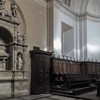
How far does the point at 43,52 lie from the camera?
432 inches

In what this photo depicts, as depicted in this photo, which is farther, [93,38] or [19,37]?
[93,38]

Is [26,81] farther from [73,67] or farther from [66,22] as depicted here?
[66,22]

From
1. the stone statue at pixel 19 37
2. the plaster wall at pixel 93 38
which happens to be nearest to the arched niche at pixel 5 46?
the stone statue at pixel 19 37

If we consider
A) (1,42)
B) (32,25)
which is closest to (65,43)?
(32,25)

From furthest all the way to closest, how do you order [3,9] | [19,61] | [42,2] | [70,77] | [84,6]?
[84,6], [42,2], [70,77], [19,61], [3,9]

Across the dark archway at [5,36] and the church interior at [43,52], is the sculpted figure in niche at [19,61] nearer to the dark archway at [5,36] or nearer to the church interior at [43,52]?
the church interior at [43,52]

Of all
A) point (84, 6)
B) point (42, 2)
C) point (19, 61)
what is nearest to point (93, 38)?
point (84, 6)

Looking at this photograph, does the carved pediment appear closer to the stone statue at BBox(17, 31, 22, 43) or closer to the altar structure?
the altar structure

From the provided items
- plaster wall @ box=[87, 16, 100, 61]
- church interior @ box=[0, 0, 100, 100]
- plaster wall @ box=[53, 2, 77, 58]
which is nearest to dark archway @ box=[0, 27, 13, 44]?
church interior @ box=[0, 0, 100, 100]

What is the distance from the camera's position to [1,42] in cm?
984

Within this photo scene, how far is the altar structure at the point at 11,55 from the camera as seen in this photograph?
9.26m

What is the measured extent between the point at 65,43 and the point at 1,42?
7213 millimetres

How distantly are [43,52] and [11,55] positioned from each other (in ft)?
6.74

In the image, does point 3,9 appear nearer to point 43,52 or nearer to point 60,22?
point 43,52
